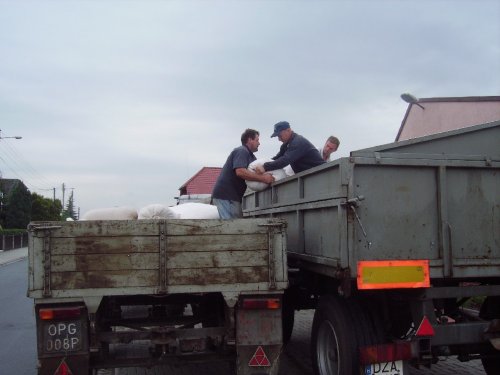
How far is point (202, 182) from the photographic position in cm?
2741

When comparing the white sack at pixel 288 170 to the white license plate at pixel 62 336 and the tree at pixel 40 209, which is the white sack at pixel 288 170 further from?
the tree at pixel 40 209

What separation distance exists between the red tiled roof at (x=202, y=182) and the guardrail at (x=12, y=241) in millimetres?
21549

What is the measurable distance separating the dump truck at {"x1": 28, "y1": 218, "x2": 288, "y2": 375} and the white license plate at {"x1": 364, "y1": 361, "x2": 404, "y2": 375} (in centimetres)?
79

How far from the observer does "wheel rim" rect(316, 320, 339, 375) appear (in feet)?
15.6

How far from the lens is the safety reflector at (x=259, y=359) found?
14.6ft

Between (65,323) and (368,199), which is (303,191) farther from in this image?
(65,323)

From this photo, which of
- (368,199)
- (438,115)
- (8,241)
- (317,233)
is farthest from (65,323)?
(8,241)

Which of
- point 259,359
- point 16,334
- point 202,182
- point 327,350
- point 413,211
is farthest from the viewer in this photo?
point 202,182

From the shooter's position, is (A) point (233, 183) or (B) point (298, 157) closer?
(B) point (298, 157)

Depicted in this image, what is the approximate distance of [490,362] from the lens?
547 cm

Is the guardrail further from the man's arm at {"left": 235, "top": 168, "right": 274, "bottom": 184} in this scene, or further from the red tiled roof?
the man's arm at {"left": 235, "top": 168, "right": 274, "bottom": 184}

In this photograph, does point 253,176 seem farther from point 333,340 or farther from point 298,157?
point 333,340

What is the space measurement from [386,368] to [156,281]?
78.5 inches

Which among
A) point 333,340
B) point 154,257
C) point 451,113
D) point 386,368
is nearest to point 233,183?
point 154,257
